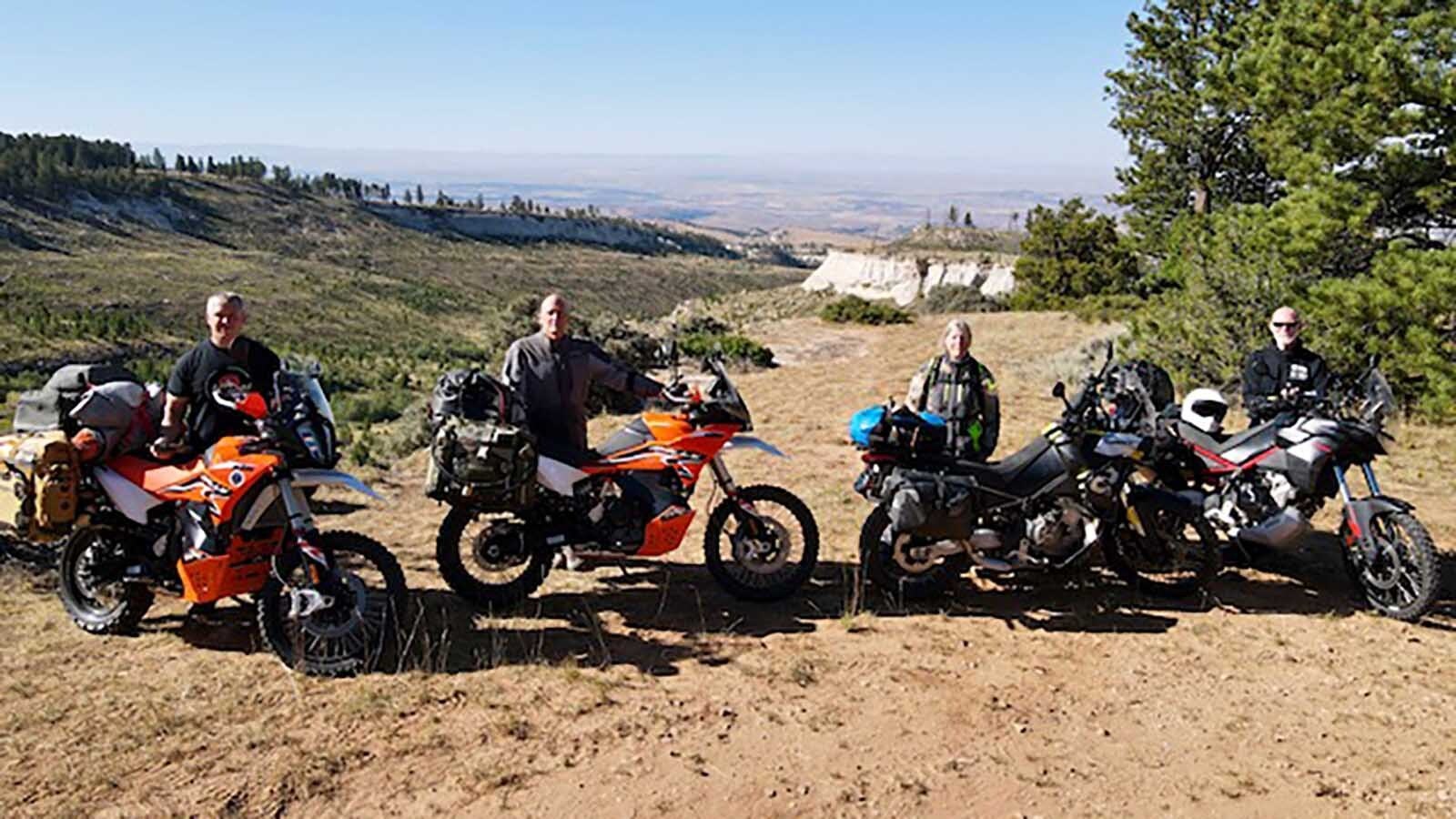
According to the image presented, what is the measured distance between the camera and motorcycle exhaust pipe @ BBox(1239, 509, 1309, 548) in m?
6.22

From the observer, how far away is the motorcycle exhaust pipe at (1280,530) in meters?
6.22

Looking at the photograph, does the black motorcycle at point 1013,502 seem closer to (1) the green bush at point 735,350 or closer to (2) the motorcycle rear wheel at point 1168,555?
(2) the motorcycle rear wheel at point 1168,555

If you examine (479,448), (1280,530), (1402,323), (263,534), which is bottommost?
(1280,530)

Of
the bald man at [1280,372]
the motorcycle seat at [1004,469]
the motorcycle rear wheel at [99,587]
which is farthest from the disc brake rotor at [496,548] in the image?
the bald man at [1280,372]

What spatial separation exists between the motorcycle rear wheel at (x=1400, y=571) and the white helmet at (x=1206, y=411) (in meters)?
1.03

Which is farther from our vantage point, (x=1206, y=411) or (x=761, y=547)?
(x=1206, y=411)

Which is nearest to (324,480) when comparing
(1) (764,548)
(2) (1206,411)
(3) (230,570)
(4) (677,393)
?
(3) (230,570)

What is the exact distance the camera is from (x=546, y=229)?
12038cm

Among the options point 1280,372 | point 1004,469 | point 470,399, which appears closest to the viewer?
point 470,399

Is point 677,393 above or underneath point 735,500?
above

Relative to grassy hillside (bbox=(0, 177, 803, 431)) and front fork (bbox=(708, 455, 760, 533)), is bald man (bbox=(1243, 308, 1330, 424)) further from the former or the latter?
grassy hillside (bbox=(0, 177, 803, 431))

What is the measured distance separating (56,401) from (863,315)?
23513mm

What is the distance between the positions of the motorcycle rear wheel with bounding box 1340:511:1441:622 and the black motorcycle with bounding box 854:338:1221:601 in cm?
88

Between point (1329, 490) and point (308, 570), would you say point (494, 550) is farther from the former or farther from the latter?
point (1329, 490)
